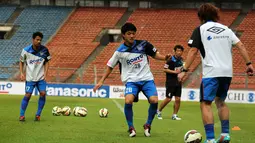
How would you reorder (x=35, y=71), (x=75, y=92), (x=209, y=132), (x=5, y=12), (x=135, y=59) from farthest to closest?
(x=5, y=12), (x=75, y=92), (x=35, y=71), (x=135, y=59), (x=209, y=132)

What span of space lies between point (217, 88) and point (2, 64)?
33.1m

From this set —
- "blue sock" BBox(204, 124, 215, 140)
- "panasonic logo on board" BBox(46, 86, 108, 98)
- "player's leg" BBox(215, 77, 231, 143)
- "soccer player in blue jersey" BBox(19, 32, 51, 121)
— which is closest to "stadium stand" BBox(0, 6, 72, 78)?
"panasonic logo on board" BBox(46, 86, 108, 98)

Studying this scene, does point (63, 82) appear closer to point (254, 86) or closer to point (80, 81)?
point (80, 81)

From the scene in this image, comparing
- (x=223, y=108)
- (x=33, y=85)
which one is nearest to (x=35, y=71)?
(x=33, y=85)

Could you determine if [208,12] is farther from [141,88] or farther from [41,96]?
[41,96]

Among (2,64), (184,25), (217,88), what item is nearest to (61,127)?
(217,88)

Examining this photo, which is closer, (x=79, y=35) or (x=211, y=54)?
(x=211, y=54)

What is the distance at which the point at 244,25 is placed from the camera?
1631 inches

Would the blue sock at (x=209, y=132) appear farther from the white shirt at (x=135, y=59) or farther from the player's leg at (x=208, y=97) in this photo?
the white shirt at (x=135, y=59)

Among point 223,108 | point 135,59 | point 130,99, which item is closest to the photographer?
point 223,108

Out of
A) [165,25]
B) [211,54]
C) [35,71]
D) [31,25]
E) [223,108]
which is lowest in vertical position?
[31,25]

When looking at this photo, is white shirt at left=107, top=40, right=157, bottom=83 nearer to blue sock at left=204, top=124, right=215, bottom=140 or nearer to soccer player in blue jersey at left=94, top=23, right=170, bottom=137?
soccer player in blue jersey at left=94, top=23, right=170, bottom=137

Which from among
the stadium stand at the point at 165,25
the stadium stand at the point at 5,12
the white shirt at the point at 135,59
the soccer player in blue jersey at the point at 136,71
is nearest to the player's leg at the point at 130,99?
the soccer player in blue jersey at the point at 136,71

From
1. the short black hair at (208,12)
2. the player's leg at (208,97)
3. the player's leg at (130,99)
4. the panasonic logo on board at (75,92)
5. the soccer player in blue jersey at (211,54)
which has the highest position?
the short black hair at (208,12)
